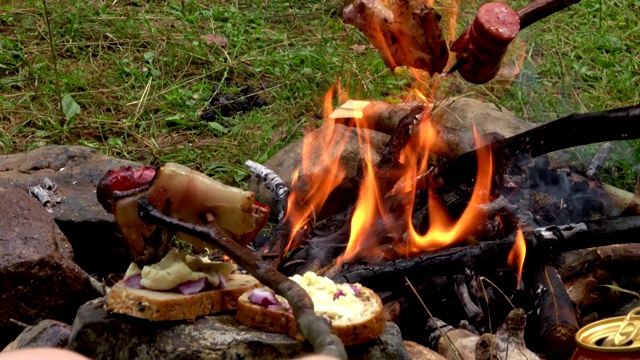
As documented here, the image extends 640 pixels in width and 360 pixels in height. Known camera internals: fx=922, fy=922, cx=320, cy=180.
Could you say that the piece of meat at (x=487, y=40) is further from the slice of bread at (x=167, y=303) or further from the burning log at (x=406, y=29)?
the slice of bread at (x=167, y=303)

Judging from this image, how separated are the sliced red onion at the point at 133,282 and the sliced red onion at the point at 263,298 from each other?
0.47 metres

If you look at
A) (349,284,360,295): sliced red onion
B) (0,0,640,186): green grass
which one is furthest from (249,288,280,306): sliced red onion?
(0,0,640,186): green grass

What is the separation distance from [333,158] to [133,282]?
2.40 metres

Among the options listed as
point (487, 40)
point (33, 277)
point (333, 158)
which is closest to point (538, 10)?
point (487, 40)

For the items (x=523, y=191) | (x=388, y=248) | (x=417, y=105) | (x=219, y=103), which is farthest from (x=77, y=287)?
(x=219, y=103)

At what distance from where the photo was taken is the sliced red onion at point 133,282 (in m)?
3.78

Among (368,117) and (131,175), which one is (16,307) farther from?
(368,117)

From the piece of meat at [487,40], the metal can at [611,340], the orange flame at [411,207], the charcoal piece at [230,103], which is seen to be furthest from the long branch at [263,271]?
the charcoal piece at [230,103]

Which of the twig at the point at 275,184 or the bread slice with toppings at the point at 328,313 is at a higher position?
the bread slice with toppings at the point at 328,313

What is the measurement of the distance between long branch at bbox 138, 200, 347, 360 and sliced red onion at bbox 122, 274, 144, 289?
31 cm

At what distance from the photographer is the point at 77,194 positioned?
5.80 meters

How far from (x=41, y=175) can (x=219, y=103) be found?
2685mm

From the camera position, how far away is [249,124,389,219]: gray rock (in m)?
5.94

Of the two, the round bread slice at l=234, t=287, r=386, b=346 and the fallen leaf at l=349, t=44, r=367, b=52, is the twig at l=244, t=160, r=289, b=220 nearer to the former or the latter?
the round bread slice at l=234, t=287, r=386, b=346
